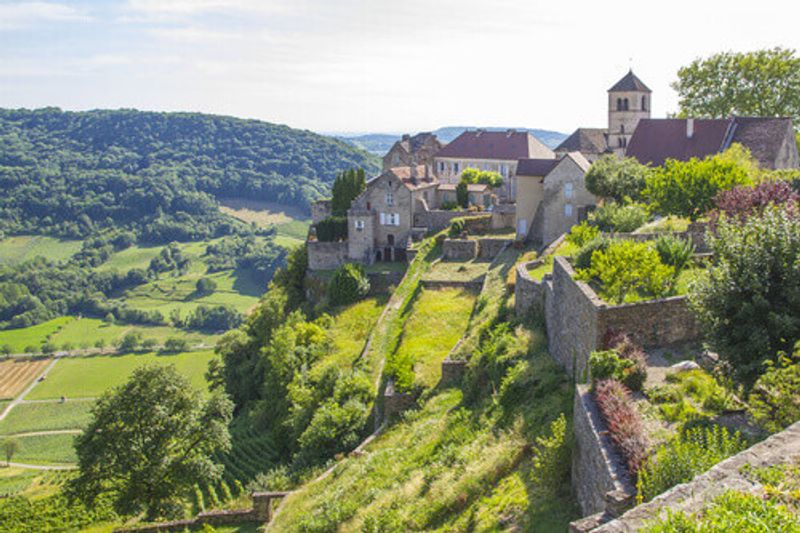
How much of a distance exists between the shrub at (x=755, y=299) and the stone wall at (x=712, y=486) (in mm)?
3612

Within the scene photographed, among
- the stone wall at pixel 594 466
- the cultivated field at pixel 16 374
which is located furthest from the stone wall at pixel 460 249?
the cultivated field at pixel 16 374

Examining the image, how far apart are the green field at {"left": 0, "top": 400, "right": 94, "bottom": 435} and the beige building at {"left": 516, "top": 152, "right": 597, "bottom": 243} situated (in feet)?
205

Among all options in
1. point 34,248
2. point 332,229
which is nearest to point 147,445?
point 332,229

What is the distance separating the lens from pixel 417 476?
1744 centimetres

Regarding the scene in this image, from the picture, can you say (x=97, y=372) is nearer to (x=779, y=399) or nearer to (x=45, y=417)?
(x=45, y=417)

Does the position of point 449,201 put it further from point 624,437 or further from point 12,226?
point 12,226

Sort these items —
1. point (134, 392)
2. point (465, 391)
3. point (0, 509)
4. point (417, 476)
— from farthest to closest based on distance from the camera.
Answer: point (0, 509)
point (134, 392)
point (465, 391)
point (417, 476)

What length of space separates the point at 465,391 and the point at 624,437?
11392mm

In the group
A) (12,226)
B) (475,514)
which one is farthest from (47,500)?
(12,226)

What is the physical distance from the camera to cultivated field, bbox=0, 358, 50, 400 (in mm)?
99625

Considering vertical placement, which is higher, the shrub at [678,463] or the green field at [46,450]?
the shrub at [678,463]

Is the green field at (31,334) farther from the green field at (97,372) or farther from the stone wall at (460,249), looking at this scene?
the stone wall at (460,249)

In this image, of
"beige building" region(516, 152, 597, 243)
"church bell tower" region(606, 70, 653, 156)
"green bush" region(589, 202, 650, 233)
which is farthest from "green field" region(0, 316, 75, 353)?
"green bush" region(589, 202, 650, 233)

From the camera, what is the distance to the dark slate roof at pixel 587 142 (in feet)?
213
